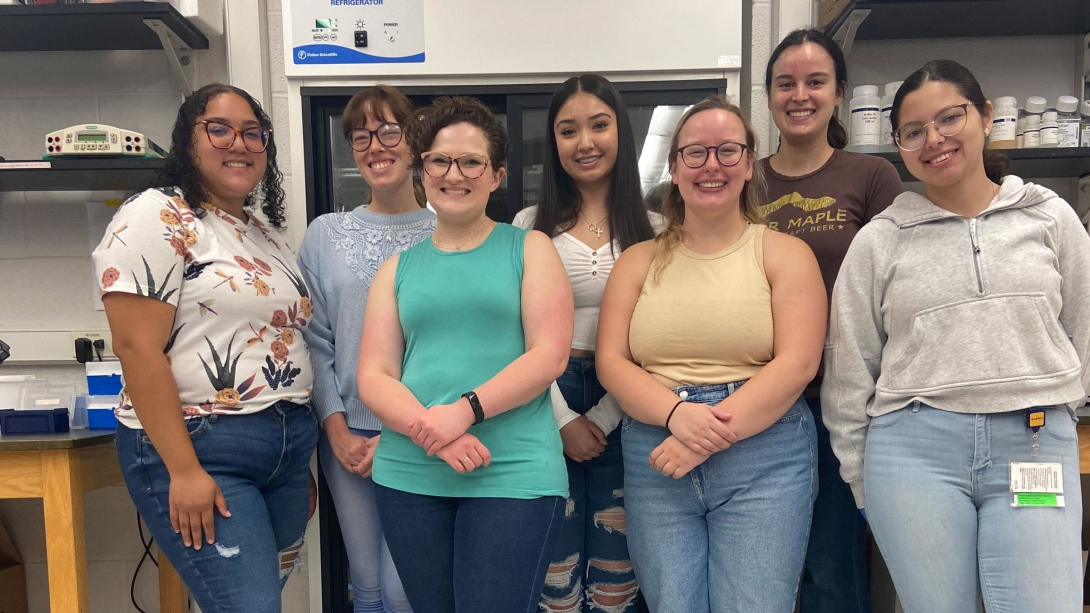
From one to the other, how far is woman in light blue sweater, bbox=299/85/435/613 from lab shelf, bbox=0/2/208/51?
0.76 metres

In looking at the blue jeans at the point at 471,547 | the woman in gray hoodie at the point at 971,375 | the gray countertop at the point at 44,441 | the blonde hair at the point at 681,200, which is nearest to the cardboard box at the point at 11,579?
the gray countertop at the point at 44,441

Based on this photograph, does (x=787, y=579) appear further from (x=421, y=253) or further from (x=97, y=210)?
(x=97, y=210)

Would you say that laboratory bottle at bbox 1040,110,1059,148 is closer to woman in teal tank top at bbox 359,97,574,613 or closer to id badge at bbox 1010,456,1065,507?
id badge at bbox 1010,456,1065,507

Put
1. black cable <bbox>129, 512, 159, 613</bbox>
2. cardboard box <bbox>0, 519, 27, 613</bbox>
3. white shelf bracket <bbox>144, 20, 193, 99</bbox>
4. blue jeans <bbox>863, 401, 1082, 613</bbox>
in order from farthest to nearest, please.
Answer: black cable <bbox>129, 512, 159, 613</bbox> → cardboard box <bbox>0, 519, 27, 613</bbox> → white shelf bracket <bbox>144, 20, 193, 99</bbox> → blue jeans <bbox>863, 401, 1082, 613</bbox>

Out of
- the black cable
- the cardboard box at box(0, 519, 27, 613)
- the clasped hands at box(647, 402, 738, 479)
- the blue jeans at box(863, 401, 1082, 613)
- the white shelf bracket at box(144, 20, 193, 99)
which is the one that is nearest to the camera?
the blue jeans at box(863, 401, 1082, 613)

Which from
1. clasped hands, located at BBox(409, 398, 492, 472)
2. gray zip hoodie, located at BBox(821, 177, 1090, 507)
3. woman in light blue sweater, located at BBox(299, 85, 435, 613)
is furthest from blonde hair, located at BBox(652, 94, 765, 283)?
woman in light blue sweater, located at BBox(299, 85, 435, 613)

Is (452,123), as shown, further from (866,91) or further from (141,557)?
(141,557)

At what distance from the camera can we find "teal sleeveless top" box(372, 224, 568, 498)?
3.66 feet

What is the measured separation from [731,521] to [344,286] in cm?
100

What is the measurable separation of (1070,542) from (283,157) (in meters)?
2.23

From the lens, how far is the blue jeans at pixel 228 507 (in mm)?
1175

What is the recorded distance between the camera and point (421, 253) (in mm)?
1262

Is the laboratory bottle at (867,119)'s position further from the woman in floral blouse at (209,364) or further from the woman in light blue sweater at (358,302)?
the woman in floral blouse at (209,364)

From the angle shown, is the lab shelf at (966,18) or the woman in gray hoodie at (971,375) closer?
the woman in gray hoodie at (971,375)
